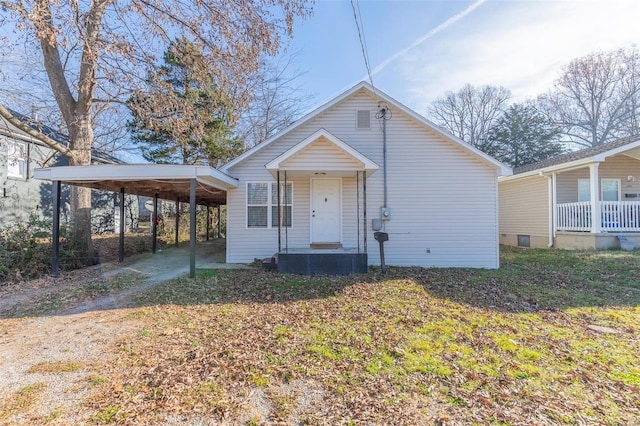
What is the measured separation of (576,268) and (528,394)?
7576 millimetres

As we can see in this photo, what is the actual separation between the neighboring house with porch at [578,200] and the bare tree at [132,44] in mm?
11462

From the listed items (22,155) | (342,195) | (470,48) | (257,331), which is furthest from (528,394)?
(22,155)

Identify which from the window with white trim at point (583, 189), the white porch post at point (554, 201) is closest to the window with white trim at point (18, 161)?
the white porch post at point (554, 201)

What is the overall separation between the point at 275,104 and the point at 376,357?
2011cm

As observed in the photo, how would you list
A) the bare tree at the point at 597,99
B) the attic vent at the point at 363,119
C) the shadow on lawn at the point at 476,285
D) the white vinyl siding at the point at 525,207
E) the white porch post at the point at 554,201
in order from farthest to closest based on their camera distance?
1. the bare tree at the point at 597,99
2. the white vinyl siding at the point at 525,207
3. the white porch post at the point at 554,201
4. the attic vent at the point at 363,119
5. the shadow on lawn at the point at 476,285

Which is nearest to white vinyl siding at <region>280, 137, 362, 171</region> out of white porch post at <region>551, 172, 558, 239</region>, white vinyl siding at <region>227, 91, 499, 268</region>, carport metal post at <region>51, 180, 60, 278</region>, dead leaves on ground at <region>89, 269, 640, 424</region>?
white vinyl siding at <region>227, 91, 499, 268</region>

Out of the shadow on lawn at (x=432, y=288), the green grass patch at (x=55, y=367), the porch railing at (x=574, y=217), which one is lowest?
the green grass patch at (x=55, y=367)

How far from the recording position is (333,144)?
26.9 feet

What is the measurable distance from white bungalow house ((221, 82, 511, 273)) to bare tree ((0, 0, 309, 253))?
8.01 feet

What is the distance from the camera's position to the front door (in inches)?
380

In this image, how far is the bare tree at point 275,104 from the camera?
20.5m

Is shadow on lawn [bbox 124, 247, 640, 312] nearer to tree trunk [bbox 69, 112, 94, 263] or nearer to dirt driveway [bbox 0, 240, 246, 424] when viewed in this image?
dirt driveway [bbox 0, 240, 246, 424]

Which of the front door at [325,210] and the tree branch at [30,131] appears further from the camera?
the front door at [325,210]

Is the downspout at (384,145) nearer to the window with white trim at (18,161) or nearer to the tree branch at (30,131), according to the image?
the tree branch at (30,131)
